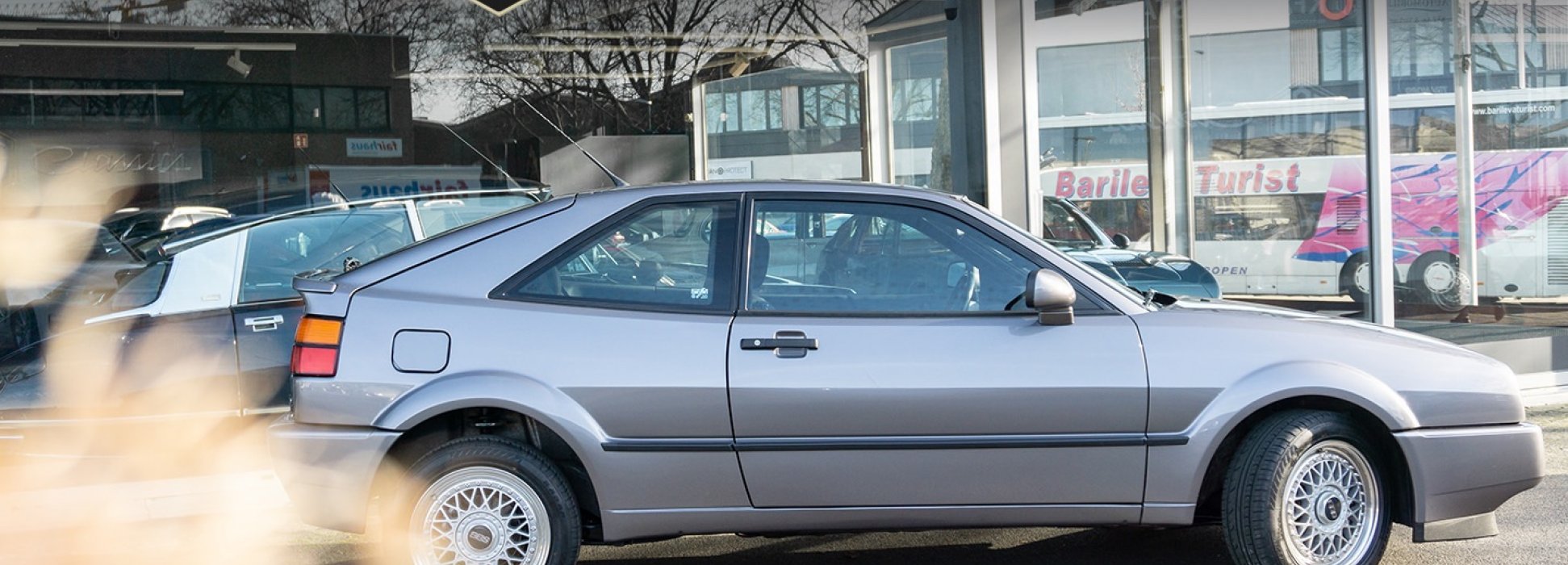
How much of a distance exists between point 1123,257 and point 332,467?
6.84 metres

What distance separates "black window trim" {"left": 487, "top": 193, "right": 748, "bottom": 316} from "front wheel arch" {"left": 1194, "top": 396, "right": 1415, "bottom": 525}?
1.72 m

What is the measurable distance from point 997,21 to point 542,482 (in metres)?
6.66

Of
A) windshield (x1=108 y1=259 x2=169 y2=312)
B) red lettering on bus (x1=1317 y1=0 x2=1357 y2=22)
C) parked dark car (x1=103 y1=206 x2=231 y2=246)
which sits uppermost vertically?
red lettering on bus (x1=1317 y1=0 x2=1357 y2=22)

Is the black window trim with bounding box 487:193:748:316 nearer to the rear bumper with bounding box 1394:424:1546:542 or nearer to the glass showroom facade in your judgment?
the rear bumper with bounding box 1394:424:1546:542

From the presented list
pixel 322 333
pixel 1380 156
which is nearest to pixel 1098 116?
pixel 1380 156

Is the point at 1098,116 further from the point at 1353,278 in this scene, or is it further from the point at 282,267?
the point at 282,267

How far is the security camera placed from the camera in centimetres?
927

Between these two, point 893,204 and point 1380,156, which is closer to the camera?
point 893,204

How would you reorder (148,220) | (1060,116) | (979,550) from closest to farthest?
1. (979,550)
2. (148,220)
3. (1060,116)

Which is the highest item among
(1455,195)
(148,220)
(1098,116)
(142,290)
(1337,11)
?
(1337,11)

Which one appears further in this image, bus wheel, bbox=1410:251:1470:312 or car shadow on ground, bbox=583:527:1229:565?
bus wheel, bbox=1410:251:1470:312

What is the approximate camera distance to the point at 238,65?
Result: 30.5ft

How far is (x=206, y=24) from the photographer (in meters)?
9.33

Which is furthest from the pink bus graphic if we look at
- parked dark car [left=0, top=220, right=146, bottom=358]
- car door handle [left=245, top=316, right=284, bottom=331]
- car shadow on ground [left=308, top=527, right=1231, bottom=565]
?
parked dark car [left=0, top=220, right=146, bottom=358]
